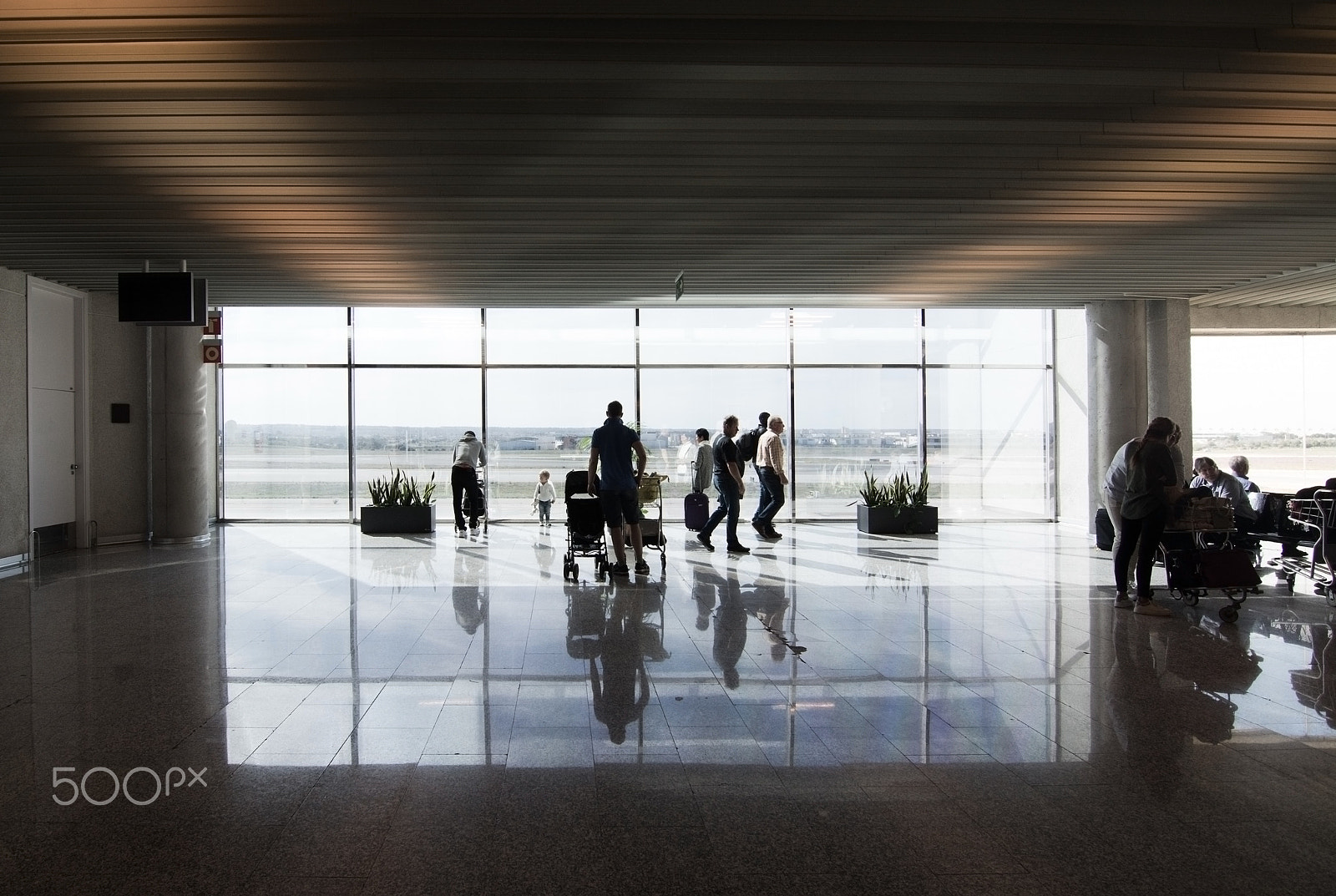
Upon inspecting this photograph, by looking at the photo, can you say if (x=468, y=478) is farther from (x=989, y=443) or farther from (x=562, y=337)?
(x=989, y=443)

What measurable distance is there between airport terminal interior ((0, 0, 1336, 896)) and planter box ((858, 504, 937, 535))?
34 centimetres

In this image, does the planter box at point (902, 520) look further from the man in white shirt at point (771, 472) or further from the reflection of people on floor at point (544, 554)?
the reflection of people on floor at point (544, 554)

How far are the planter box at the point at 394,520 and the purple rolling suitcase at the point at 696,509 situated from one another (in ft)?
13.8

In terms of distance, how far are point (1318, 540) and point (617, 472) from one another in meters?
6.25

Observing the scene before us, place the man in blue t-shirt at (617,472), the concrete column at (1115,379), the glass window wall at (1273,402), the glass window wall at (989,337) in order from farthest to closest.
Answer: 1. the glass window wall at (989,337)
2. the glass window wall at (1273,402)
3. the concrete column at (1115,379)
4. the man in blue t-shirt at (617,472)

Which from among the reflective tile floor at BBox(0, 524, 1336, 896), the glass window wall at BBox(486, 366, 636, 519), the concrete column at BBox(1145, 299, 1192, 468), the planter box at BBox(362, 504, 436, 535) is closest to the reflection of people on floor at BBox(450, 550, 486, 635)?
the reflective tile floor at BBox(0, 524, 1336, 896)

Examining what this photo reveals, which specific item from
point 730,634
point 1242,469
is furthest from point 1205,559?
point 730,634

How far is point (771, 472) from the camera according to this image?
40.3 ft

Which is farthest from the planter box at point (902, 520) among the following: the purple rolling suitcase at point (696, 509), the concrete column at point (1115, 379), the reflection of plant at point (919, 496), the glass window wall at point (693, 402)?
the purple rolling suitcase at point (696, 509)

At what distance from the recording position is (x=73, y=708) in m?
4.81

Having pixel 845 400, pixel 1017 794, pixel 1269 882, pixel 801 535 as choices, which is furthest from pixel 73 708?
pixel 845 400

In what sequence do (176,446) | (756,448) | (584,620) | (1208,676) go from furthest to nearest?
(176,446)
(756,448)
(584,620)
(1208,676)

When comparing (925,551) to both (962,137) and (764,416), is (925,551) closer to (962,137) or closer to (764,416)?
(764,416)

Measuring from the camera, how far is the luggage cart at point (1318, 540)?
7.77 m
